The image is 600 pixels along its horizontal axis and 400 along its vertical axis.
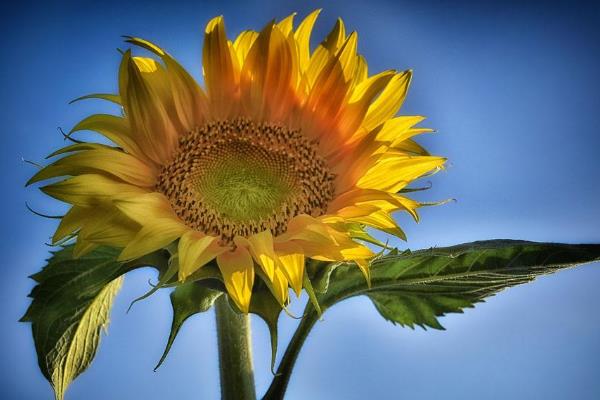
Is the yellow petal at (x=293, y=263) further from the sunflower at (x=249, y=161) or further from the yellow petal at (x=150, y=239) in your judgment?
the yellow petal at (x=150, y=239)

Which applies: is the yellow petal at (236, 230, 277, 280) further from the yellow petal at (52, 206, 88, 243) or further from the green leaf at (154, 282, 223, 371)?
the yellow petal at (52, 206, 88, 243)

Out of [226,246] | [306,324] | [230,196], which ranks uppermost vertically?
[230,196]

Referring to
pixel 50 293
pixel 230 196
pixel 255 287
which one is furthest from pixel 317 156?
pixel 50 293

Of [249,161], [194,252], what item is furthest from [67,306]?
[249,161]

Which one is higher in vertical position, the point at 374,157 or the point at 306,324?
the point at 374,157

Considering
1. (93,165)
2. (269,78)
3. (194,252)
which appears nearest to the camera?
(194,252)

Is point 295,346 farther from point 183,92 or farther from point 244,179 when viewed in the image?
point 183,92

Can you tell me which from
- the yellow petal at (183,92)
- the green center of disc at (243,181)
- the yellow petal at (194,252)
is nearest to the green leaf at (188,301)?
A: the yellow petal at (194,252)

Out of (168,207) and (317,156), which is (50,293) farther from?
(317,156)
